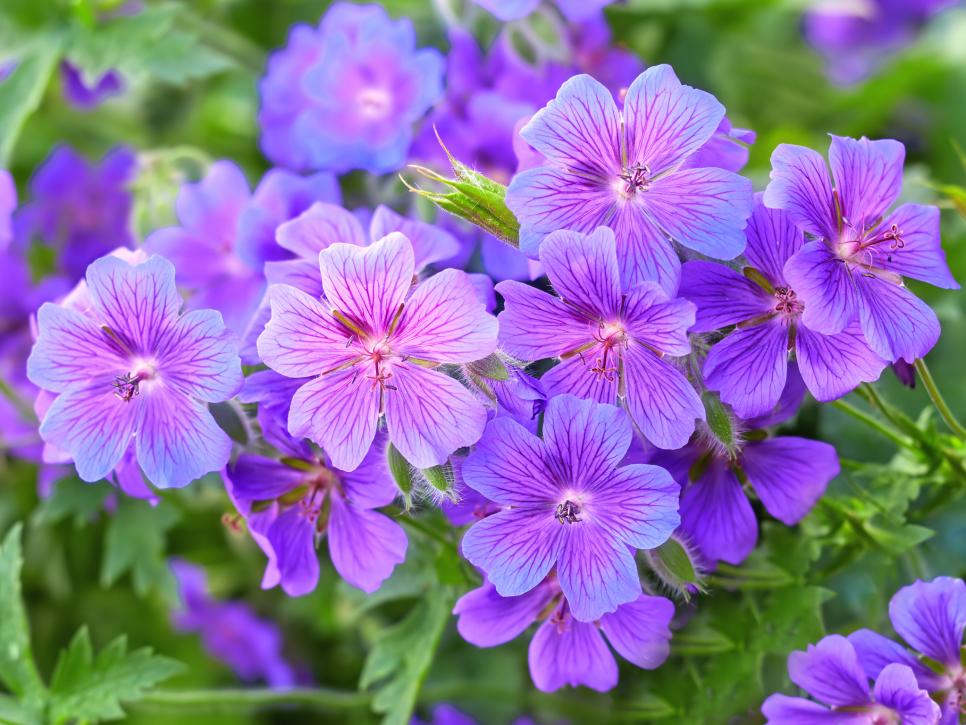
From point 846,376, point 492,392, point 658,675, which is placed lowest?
point 658,675

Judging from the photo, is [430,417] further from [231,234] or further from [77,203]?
[77,203]

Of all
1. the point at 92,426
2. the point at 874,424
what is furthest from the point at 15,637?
the point at 874,424

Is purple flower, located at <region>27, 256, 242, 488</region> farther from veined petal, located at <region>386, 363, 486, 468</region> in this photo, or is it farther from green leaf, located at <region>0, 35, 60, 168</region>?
green leaf, located at <region>0, 35, 60, 168</region>

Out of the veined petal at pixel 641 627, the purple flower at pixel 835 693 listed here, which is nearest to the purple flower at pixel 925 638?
the purple flower at pixel 835 693

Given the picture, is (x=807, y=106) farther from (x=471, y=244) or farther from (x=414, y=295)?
(x=414, y=295)

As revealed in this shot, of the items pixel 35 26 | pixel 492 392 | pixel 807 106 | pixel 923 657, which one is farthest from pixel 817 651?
pixel 35 26

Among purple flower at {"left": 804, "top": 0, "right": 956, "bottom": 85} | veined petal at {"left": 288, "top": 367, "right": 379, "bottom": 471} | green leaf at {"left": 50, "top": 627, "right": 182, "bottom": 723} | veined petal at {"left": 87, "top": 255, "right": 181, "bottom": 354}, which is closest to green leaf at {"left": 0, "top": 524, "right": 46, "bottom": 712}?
green leaf at {"left": 50, "top": 627, "right": 182, "bottom": 723}
